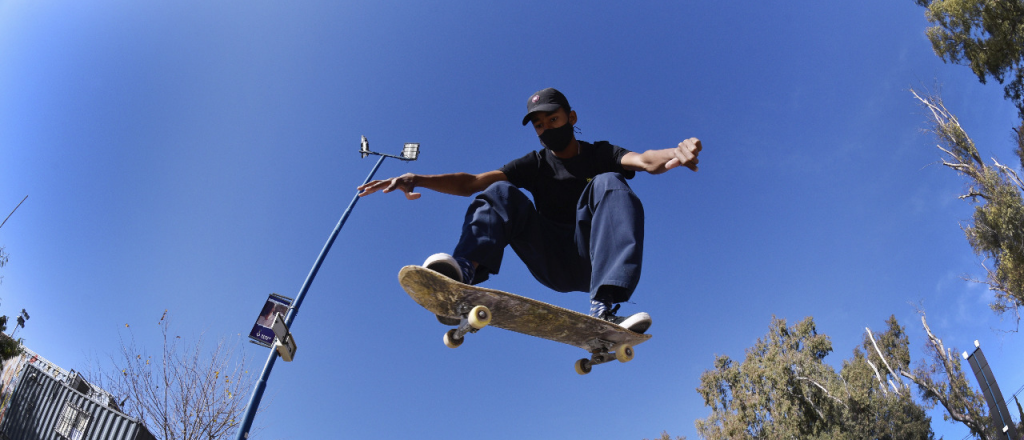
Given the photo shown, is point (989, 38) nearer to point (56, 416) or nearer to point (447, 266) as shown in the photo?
point (447, 266)

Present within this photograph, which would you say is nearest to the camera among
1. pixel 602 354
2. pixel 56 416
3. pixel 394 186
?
pixel 602 354

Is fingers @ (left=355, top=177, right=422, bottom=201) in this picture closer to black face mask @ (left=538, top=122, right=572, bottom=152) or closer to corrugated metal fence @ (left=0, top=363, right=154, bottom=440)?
black face mask @ (left=538, top=122, right=572, bottom=152)

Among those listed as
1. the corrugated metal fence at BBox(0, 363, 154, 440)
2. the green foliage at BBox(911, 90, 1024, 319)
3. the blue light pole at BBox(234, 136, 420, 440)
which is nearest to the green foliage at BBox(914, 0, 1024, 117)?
the green foliage at BBox(911, 90, 1024, 319)

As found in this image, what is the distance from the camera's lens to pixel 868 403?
20.9 metres

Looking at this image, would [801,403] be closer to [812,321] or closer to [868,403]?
[868,403]

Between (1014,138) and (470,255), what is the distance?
21.4 metres

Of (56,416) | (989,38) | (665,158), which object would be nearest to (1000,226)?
(989,38)

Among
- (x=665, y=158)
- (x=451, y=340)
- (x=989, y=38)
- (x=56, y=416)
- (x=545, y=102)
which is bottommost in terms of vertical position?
(x=56, y=416)

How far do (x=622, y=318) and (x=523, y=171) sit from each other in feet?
4.01

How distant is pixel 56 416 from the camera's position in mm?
13297

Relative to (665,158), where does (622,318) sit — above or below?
below

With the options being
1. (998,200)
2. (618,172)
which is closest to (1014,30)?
(998,200)

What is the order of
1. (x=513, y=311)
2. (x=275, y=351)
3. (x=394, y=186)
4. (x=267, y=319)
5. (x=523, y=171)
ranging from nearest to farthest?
(x=513, y=311) → (x=394, y=186) → (x=523, y=171) → (x=275, y=351) → (x=267, y=319)

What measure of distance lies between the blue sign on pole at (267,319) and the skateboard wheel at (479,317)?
600cm
